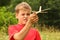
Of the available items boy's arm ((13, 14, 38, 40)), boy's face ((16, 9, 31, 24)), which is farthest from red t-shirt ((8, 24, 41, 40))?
boy's arm ((13, 14, 38, 40))

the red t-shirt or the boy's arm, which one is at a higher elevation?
the red t-shirt

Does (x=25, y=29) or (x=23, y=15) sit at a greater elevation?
(x=23, y=15)

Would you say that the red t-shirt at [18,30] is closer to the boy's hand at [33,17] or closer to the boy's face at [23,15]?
the boy's face at [23,15]

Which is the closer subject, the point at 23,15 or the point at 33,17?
the point at 33,17

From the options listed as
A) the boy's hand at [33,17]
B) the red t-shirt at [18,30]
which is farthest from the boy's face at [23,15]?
the boy's hand at [33,17]

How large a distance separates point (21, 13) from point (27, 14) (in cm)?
8

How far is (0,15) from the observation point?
14414 mm

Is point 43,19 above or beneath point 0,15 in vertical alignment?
above

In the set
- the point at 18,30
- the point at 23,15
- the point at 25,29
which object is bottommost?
the point at 25,29

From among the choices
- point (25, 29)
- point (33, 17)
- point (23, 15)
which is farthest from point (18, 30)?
point (33, 17)

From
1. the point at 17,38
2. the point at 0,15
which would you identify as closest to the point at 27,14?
the point at 17,38

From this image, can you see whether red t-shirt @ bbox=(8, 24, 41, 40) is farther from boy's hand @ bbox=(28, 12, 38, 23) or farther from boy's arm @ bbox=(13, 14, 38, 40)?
boy's hand @ bbox=(28, 12, 38, 23)

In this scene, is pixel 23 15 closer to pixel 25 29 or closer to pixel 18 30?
pixel 18 30

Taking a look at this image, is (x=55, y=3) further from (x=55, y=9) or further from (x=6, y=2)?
(x=6, y=2)
